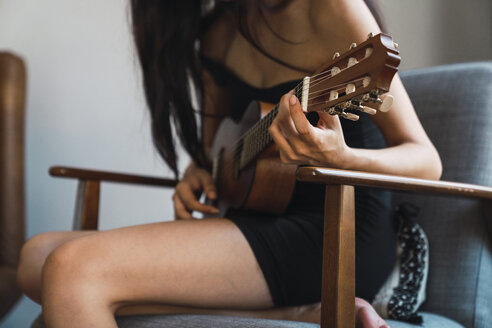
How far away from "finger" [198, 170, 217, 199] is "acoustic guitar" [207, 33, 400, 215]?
0.6 inches

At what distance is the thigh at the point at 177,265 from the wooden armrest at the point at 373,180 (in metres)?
0.23

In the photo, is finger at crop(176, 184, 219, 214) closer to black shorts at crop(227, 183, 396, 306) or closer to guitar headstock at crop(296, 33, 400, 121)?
black shorts at crop(227, 183, 396, 306)

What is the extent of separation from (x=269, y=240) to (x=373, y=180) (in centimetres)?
26

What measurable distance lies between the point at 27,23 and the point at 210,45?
1.02 meters

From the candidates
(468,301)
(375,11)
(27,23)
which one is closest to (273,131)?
(375,11)

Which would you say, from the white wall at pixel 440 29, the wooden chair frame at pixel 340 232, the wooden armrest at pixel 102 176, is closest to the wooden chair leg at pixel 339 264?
the wooden chair frame at pixel 340 232

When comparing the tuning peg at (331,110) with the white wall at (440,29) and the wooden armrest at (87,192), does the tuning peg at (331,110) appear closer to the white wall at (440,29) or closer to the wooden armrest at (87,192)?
the wooden armrest at (87,192)

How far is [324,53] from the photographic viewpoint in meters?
0.85

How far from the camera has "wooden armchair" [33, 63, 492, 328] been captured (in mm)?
718

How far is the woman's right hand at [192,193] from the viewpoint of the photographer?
1.02 m

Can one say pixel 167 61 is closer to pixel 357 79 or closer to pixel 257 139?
pixel 257 139

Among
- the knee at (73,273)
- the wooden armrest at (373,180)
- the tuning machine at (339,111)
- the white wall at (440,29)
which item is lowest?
the knee at (73,273)

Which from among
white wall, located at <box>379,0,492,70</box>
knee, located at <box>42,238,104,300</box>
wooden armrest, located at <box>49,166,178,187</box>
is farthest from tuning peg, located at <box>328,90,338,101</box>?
white wall, located at <box>379,0,492,70</box>

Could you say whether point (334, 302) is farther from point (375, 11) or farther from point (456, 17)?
point (456, 17)
